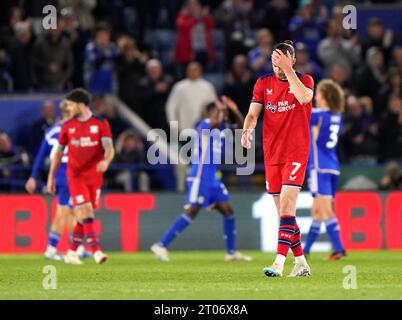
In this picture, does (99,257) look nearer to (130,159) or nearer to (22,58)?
(130,159)

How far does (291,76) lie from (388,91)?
1134cm

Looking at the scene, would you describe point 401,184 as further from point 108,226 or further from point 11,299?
point 11,299

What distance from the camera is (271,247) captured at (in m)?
21.3

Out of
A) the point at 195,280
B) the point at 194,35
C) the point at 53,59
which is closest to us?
the point at 195,280

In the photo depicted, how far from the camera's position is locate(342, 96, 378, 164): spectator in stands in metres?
22.5

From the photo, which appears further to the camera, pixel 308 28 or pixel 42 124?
pixel 308 28

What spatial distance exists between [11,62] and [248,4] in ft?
17.0

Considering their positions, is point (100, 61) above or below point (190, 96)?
above

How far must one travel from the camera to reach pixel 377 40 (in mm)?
24328

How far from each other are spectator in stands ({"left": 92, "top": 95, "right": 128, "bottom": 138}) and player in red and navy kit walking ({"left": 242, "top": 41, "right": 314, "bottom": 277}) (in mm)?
9781

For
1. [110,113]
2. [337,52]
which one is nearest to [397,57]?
[337,52]

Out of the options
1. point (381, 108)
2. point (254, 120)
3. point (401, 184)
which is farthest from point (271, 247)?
point (254, 120)

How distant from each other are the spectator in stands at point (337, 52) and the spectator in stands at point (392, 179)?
3.27m
